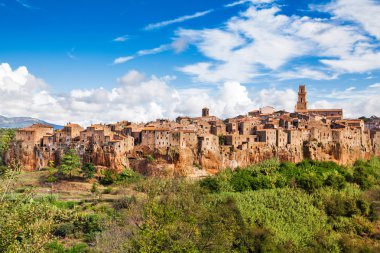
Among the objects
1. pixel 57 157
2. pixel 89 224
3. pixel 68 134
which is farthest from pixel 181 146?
pixel 89 224

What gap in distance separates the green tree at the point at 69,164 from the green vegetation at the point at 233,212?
2.24 meters

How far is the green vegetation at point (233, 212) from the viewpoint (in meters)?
27.2

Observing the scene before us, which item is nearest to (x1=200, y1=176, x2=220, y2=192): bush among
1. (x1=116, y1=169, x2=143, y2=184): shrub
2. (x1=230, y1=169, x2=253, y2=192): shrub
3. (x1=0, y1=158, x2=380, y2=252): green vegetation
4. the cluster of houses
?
(x1=0, y1=158, x2=380, y2=252): green vegetation

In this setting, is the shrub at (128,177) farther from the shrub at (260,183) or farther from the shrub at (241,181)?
the shrub at (260,183)

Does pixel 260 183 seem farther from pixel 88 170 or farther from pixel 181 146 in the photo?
pixel 88 170

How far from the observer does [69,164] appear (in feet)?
188

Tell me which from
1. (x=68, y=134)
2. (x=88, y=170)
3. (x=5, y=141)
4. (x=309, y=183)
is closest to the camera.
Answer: (x=309, y=183)

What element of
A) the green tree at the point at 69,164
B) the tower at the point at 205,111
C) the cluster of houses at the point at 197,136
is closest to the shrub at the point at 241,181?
the cluster of houses at the point at 197,136

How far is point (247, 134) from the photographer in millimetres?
71062

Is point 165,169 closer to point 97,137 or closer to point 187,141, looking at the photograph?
point 187,141

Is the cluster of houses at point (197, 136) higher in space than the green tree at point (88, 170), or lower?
higher

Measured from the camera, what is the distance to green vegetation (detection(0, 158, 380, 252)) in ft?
89.4

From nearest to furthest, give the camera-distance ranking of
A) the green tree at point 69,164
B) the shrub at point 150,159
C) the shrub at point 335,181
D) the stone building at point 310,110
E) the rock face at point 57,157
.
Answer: the green tree at point 69,164 < the shrub at point 335,181 < the rock face at point 57,157 < the shrub at point 150,159 < the stone building at point 310,110

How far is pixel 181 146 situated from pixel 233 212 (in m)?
19.4
